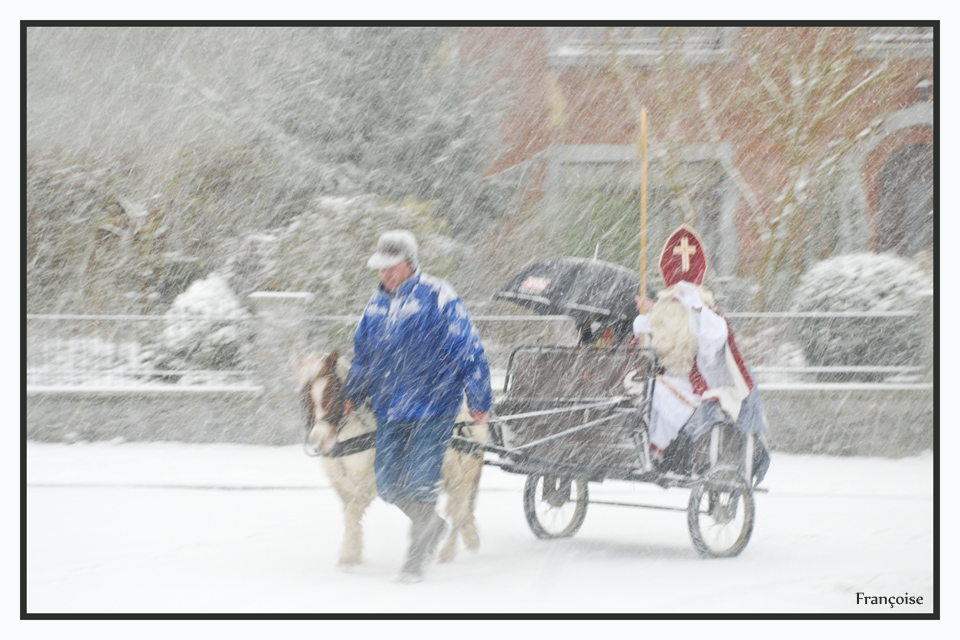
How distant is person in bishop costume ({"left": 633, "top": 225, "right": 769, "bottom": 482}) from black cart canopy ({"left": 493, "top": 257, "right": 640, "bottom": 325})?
0.42 m

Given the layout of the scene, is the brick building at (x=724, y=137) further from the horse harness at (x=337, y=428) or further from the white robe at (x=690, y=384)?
the horse harness at (x=337, y=428)

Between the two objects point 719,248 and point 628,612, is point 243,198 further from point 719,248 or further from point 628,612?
point 628,612

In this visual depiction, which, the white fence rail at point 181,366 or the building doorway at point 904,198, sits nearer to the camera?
the white fence rail at point 181,366

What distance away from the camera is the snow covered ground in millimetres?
5188

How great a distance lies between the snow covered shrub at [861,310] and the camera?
963cm

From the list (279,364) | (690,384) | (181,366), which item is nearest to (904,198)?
(279,364)

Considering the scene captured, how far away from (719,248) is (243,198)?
697cm

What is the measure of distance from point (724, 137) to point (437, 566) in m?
9.62

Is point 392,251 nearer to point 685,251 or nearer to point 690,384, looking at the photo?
point 690,384

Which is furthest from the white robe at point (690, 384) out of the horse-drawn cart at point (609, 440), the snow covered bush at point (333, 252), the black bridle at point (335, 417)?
the snow covered bush at point (333, 252)

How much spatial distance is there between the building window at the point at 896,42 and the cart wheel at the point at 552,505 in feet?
28.8

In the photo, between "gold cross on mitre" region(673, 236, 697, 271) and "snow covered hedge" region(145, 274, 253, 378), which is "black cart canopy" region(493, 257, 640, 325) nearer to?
"gold cross on mitre" region(673, 236, 697, 271)

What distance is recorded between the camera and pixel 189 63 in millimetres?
15180

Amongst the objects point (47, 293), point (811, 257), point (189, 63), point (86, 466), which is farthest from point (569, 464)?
point (189, 63)
